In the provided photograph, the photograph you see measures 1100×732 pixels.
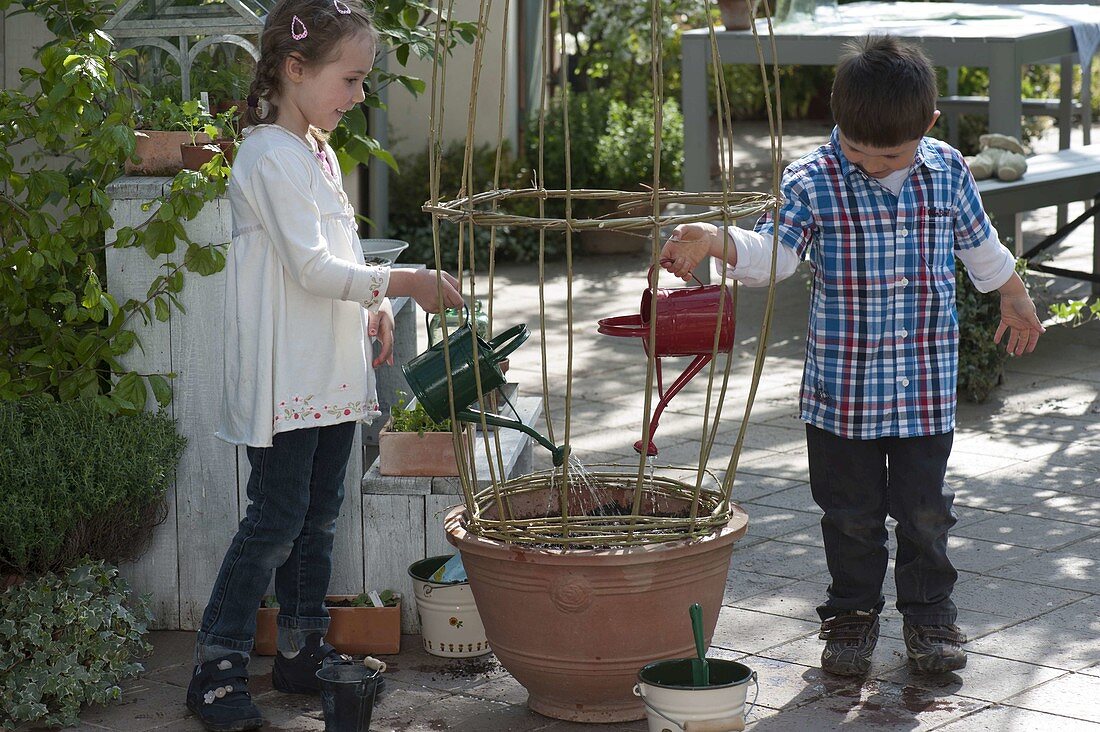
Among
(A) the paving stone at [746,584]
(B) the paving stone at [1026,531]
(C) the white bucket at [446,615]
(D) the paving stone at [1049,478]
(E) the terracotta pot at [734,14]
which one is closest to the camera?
(C) the white bucket at [446,615]

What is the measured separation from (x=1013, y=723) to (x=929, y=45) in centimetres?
450

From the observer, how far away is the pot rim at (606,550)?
2.56 meters

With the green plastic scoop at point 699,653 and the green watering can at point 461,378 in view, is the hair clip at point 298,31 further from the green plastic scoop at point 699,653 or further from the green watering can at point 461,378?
the green plastic scoop at point 699,653

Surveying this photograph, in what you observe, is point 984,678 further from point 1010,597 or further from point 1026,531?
point 1026,531

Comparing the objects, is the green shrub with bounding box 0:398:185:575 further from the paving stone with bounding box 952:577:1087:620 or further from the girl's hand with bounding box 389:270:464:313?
the paving stone with bounding box 952:577:1087:620

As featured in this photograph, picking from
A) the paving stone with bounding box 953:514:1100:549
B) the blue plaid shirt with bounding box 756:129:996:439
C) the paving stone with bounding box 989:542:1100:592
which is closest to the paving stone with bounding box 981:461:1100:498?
the paving stone with bounding box 953:514:1100:549

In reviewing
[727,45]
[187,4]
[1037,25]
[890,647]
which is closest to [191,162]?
[187,4]

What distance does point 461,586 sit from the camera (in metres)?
3.08

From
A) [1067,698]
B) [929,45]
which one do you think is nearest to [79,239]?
[1067,698]

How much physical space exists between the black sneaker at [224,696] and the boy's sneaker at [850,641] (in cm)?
127

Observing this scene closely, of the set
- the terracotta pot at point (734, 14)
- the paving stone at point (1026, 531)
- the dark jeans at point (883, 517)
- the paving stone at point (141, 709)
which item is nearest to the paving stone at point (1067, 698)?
the dark jeans at point (883, 517)

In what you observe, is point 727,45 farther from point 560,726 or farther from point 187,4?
point 560,726

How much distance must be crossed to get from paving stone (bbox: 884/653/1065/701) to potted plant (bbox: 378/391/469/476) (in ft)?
3.79

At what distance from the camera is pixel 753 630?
3299 millimetres
